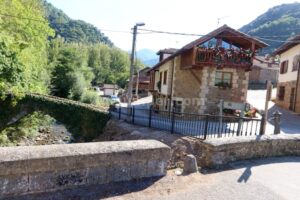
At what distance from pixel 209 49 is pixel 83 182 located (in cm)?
1491

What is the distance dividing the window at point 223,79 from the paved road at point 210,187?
1264 cm

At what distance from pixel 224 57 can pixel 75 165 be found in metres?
15.5

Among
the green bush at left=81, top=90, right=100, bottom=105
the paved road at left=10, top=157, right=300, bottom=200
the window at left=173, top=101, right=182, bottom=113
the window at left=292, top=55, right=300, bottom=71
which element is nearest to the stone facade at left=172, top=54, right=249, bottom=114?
the window at left=173, top=101, right=182, bottom=113

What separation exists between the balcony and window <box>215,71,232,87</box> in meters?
0.88

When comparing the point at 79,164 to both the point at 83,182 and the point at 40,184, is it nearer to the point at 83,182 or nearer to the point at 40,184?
the point at 83,182

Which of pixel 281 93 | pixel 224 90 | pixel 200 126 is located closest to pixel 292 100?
pixel 281 93

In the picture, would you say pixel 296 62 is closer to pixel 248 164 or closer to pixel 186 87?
pixel 186 87

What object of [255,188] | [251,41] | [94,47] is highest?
[94,47]

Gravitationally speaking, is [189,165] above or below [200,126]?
above

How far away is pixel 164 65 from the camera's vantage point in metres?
24.1

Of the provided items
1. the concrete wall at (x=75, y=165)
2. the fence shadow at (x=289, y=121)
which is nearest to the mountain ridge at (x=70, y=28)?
the fence shadow at (x=289, y=121)

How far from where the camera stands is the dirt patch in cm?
1053

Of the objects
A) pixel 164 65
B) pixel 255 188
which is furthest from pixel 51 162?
pixel 164 65

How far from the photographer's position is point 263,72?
150ft
